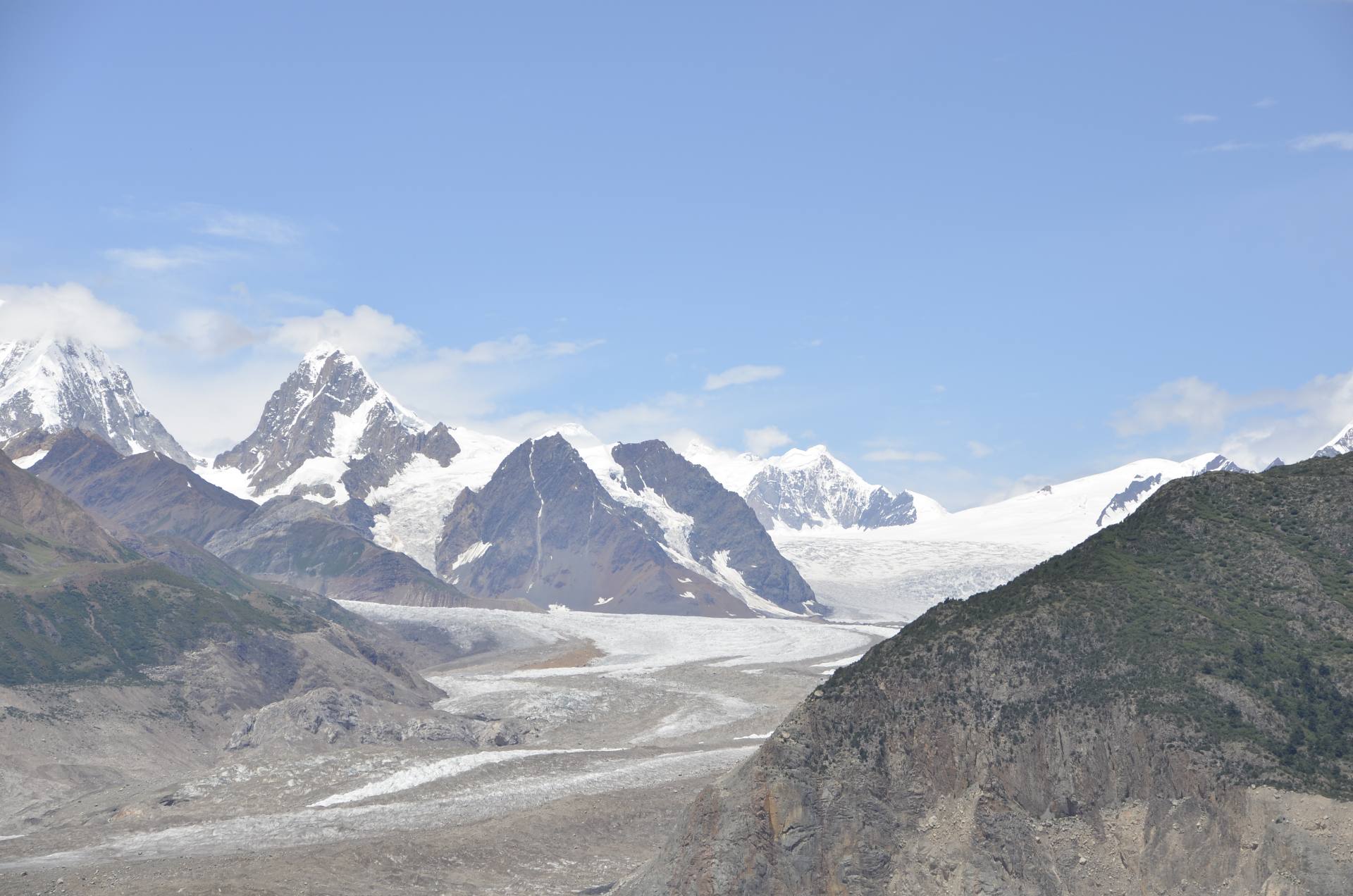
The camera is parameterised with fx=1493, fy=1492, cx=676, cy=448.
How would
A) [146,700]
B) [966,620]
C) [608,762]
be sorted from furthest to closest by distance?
[146,700], [608,762], [966,620]

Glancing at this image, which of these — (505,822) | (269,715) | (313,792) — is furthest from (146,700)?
(505,822)

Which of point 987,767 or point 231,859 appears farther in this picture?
point 231,859

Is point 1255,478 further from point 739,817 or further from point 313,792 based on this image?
point 313,792

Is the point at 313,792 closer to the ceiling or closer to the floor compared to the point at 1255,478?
closer to the floor

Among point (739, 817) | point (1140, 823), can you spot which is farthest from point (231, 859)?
point (1140, 823)

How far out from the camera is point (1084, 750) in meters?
83.2

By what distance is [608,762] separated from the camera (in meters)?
156

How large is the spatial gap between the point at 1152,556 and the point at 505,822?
5948cm

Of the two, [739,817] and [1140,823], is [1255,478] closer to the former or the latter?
[1140,823]

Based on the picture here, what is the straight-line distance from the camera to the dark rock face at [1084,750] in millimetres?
77312

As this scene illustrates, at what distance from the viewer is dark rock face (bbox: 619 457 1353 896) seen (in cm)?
7731

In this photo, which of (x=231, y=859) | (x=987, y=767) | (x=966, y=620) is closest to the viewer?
(x=987, y=767)

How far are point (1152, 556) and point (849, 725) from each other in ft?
78.8

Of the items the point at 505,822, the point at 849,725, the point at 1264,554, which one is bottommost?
the point at 505,822
